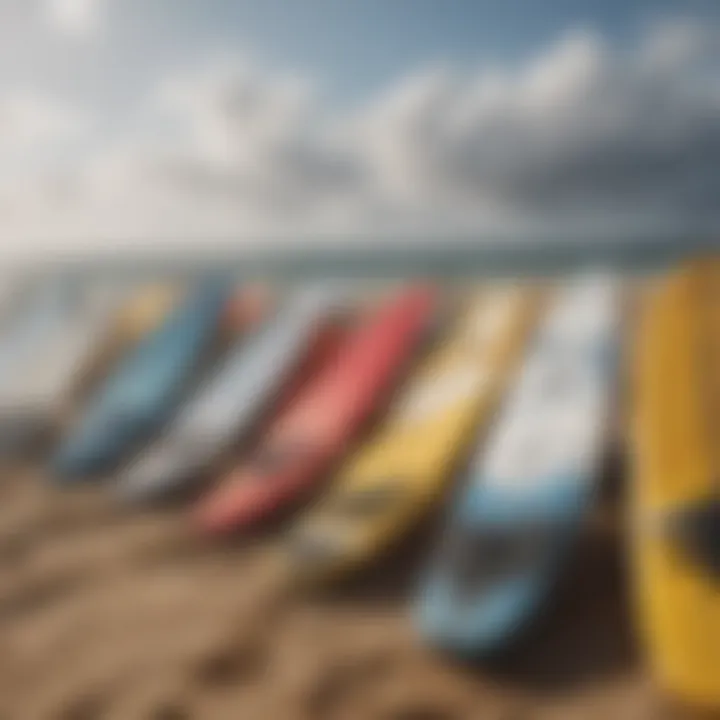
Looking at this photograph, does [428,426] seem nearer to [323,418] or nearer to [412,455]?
[412,455]

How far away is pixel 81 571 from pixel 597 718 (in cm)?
126

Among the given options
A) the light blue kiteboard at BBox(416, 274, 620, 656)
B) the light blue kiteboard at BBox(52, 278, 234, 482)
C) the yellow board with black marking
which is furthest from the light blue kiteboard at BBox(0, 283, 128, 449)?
the yellow board with black marking

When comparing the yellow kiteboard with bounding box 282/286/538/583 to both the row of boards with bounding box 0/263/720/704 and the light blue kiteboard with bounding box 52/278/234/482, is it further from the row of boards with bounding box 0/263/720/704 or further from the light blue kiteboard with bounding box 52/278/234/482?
the light blue kiteboard with bounding box 52/278/234/482

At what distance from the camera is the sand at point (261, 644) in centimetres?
160

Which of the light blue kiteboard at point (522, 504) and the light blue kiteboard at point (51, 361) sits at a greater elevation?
the light blue kiteboard at point (51, 361)

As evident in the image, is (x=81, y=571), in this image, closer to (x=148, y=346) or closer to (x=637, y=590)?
(x=637, y=590)

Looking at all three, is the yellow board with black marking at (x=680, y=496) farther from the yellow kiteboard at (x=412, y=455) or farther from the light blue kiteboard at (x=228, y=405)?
the light blue kiteboard at (x=228, y=405)

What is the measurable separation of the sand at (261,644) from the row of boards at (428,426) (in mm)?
75

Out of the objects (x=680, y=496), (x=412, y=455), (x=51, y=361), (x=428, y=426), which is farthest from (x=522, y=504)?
(x=51, y=361)

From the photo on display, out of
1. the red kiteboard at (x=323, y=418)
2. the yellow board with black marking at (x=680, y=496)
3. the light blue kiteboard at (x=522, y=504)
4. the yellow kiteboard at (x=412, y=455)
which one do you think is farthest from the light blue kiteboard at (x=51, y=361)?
the yellow board with black marking at (x=680, y=496)

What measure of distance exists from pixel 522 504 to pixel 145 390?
1899mm

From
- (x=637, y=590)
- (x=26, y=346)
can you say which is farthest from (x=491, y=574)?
(x=26, y=346)

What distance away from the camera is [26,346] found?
4.17 metres

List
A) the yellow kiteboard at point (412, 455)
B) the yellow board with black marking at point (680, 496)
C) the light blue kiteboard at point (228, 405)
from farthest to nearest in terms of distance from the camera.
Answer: the light blue kiteboard at point (228, 405)
the yellow kiteboard at point (412, 455)
the yellow board with black marking at point (680, 496)
